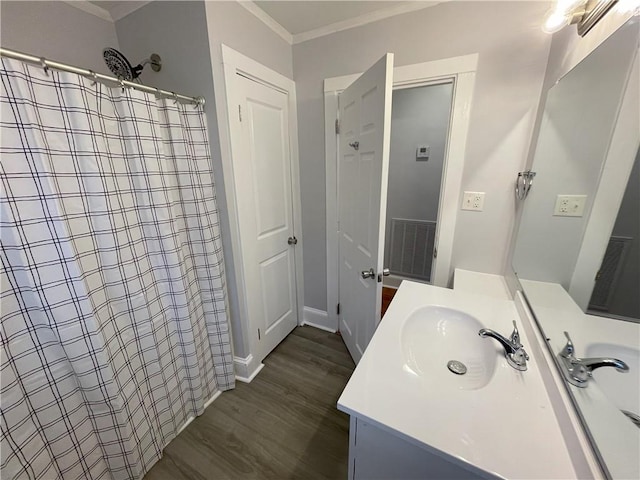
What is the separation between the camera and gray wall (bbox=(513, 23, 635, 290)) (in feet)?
2.28

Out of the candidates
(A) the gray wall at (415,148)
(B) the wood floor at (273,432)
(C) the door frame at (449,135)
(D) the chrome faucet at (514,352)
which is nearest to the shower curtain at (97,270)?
(B) the wood floor at (273,432)

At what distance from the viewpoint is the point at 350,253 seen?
1720mm

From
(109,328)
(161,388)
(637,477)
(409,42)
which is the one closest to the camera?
(637,477)

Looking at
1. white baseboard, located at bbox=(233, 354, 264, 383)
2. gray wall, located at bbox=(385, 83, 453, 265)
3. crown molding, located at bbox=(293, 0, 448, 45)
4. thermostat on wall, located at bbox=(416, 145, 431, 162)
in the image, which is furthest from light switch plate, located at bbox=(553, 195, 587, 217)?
white baseboard, located at bbox=(233, 354, 264, 383)

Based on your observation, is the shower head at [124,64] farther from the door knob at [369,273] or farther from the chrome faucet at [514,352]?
the chrome faucet at [514,352]

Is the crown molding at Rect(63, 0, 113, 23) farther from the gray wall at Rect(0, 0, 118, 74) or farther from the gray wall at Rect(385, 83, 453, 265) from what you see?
the gray wall at Rect(385, 83, 453, 265)

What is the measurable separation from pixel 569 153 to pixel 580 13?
502 millimetres

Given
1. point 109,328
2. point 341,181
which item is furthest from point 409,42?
point 109,328

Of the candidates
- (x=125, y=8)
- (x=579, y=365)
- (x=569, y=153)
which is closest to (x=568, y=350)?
(x=579, y=365)

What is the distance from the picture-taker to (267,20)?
1.49m

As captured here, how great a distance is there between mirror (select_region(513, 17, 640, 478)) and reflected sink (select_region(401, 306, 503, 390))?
0.69 feet

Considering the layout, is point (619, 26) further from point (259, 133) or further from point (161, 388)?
point (161, 388)

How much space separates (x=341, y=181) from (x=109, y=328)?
1.47m

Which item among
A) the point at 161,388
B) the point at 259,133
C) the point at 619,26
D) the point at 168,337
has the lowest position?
the point at 161,388
